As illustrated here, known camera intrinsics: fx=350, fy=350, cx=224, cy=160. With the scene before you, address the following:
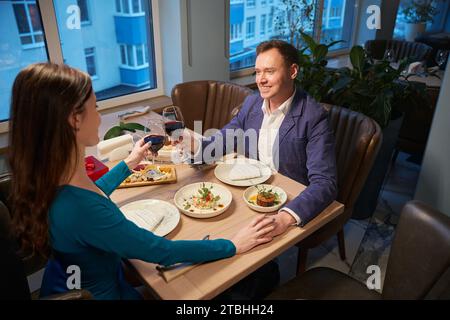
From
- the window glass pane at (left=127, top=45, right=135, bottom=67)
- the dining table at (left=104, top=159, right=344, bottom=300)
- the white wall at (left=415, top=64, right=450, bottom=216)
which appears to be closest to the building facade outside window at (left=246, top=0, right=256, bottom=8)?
the window glass pane at (left=127, top=45, right=135, bottom=67)

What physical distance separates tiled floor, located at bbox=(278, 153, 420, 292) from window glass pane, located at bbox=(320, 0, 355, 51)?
2177mm

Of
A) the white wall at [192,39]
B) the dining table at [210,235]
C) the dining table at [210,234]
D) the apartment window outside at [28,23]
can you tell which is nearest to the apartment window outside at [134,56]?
the white wall at [192,39]

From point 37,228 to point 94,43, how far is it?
1.90m

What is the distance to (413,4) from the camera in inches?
188

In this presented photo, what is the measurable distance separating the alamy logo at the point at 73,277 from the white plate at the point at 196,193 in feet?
1.25

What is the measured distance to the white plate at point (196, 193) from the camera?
1204mm

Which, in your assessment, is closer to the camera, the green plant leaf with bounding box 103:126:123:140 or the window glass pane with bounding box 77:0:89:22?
the green plant leaf with bounding box 103:126:123:140

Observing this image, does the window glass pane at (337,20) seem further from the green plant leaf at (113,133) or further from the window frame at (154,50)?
the green plant leaf at (113,133)

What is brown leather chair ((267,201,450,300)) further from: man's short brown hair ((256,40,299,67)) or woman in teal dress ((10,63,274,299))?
man's short brown hair ((256,40,299,67))

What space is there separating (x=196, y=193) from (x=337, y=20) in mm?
3720

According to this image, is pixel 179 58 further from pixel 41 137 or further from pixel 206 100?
pixel 41 137

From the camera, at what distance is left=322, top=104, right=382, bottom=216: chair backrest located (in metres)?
1.57

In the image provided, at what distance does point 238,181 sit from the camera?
1421 millimetres

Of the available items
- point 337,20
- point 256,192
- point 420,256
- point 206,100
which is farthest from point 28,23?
point 337,20
